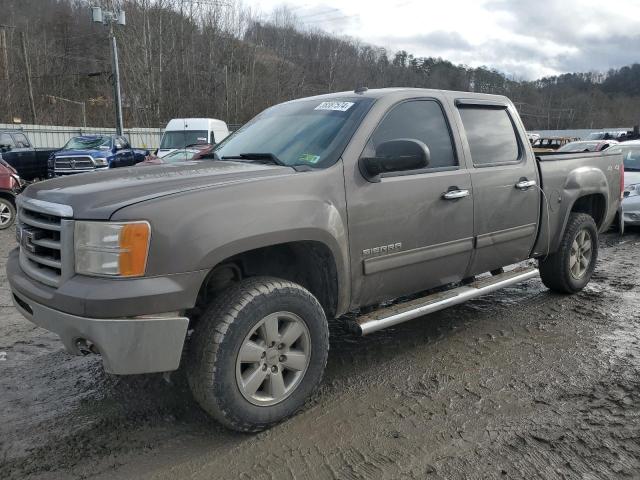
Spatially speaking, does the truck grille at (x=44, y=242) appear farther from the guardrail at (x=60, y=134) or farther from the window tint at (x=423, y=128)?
the guardrail at (x=60, y=134)

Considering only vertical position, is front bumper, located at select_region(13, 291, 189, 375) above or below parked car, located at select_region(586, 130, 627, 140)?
below

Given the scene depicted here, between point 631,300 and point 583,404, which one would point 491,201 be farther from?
point 631,300

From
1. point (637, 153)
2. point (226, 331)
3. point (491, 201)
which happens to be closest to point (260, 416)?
point (226, 331)

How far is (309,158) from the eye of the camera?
132 inches

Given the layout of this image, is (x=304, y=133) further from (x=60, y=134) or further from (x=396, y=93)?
(x=60, y=134)

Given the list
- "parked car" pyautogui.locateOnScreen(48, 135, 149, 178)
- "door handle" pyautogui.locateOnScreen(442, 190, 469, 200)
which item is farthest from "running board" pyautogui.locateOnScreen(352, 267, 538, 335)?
"parked car" pyautogui.locateOnScreen(48, 135, 149, 178)

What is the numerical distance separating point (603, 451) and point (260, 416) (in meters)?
1.80

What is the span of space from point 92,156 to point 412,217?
15.4 meters

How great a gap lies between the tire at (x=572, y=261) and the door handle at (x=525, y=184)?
3.00 ft

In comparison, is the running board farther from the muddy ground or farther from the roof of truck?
the roof of truck

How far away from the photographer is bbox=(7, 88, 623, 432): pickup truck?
2.52 metres

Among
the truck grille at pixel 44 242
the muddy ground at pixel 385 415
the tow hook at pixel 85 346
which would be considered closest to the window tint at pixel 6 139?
the muddy ground at pixel 385 415

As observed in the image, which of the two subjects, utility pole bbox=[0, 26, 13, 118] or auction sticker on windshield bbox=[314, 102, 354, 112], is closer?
auction sticker on windshield bbox=[314, 102, 354, 112]

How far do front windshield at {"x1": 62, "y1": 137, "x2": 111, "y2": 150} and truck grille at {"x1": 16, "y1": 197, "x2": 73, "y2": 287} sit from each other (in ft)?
53.0
